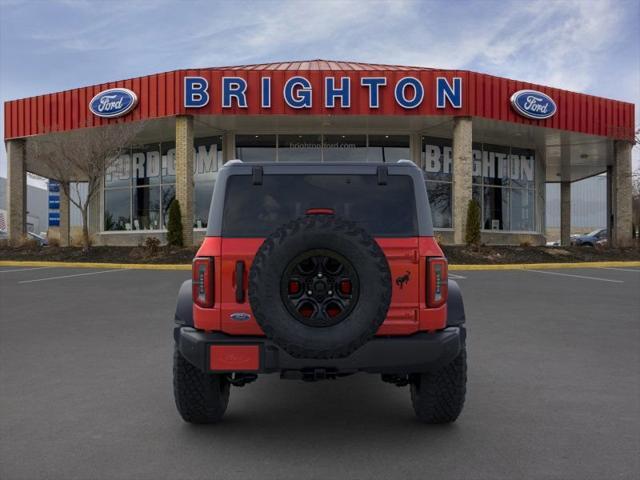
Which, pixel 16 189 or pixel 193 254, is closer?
pixel 193 254

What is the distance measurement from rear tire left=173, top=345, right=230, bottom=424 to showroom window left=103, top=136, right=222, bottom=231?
815 inches

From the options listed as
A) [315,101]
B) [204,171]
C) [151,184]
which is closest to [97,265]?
[204,171]

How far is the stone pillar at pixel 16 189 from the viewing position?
80.2 ft

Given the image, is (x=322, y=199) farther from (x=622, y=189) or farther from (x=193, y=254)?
(x=622, y=189)

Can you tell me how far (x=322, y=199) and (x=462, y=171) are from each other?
18379mm

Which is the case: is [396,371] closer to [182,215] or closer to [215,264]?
[215,264]

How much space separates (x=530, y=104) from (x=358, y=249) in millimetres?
20936

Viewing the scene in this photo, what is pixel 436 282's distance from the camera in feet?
11.6

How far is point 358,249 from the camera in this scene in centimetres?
316

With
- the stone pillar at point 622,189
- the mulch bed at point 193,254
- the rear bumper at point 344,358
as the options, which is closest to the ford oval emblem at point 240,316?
the rear bumper at point 344,358

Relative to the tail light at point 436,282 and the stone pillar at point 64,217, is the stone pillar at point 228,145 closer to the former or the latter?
the stone pillar at point 64,217

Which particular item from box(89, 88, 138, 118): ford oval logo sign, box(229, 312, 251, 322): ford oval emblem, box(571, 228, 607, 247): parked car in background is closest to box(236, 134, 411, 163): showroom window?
box(89, 88, 138, 118): ford oval logo sign

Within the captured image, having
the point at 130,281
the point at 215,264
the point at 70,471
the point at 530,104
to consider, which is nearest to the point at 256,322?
the point at 215,264

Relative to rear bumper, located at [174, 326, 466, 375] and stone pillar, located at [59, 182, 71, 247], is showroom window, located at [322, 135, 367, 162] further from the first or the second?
rear bumper, located at [174, 326, 466, 375]
